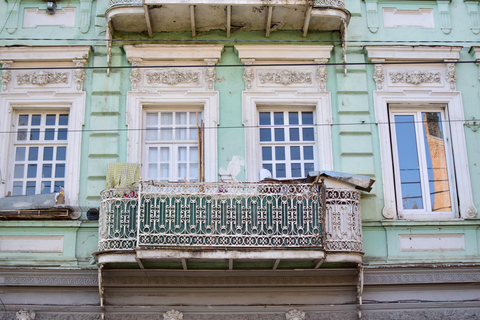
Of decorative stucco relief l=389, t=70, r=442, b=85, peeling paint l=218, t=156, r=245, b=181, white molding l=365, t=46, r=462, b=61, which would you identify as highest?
white molding l=365, t=46, r=462, b=61

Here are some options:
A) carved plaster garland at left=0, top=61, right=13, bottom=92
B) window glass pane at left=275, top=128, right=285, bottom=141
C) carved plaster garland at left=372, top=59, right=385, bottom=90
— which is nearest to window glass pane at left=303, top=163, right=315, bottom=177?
window glass pane at left=275, top=128, right=285, bottom=141

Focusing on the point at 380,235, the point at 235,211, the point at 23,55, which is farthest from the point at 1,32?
the point at 380,235

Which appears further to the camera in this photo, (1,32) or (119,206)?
(1,32)

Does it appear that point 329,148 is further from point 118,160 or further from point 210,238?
point 118,160

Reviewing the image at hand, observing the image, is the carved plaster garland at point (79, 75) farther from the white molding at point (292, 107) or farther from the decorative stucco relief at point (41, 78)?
the white molding at point (292, 107)

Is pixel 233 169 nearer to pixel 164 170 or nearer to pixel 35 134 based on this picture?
pixel 164 170

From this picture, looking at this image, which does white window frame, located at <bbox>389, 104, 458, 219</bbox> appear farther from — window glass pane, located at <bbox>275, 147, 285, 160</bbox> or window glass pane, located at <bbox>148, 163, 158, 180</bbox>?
window glass pane, located at <bbox>148, 163, 158, 180</bbox>

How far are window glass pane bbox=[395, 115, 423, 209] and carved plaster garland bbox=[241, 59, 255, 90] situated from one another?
288 cm

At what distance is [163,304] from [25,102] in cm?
461

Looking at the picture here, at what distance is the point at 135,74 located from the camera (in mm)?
12227

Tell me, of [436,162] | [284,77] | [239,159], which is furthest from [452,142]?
[239,159]

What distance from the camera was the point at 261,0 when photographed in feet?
38.9

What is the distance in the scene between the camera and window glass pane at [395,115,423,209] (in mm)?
11984

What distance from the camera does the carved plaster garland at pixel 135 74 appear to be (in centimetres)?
1220
